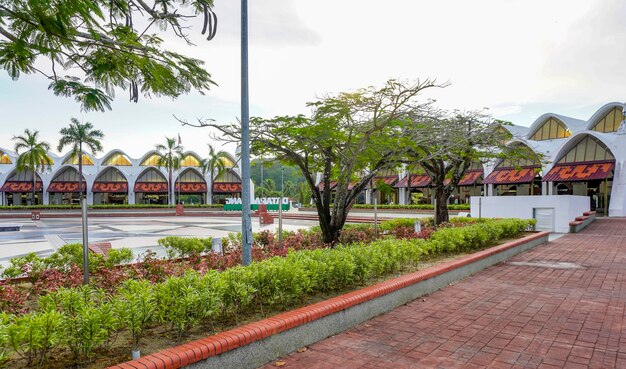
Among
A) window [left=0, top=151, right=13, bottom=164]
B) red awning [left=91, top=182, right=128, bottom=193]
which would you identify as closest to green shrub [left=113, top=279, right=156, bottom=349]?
red awning [left=91, top=182, right=128, bottom=193]

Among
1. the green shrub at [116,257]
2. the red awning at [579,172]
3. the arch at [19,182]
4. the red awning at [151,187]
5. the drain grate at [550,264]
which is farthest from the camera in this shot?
the red awning at [151,187]

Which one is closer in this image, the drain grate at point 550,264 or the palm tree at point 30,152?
the drain grate at point 550,264

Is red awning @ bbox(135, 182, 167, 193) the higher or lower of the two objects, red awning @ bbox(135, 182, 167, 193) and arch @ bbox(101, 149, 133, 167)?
the lower

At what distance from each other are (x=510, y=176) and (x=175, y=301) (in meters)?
36.8

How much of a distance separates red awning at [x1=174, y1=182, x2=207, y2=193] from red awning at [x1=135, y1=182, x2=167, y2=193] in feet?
6.17

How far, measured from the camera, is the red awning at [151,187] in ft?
187

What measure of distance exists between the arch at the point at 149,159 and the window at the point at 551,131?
157ft

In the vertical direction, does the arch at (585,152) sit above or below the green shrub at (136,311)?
above

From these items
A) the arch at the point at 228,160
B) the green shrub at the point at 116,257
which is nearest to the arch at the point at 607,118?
the green shrub at the point at 116,257

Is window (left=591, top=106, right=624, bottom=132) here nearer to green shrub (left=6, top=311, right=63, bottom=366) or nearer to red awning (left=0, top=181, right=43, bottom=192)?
green shrub (left=6, top=311, right=63, bottom=366)

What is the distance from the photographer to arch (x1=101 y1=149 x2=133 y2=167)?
5859 cm

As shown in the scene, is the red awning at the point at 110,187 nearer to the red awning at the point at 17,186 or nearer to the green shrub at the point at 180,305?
the red awning at the point at 17,186

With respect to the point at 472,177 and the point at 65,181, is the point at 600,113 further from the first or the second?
the point at 65,181

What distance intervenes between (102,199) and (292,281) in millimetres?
65280
